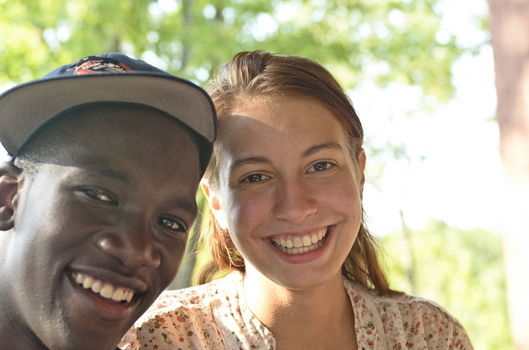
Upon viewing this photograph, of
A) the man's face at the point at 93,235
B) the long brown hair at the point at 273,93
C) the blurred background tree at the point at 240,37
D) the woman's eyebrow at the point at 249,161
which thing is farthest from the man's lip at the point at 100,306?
the blurred background tree at the point at 240,37

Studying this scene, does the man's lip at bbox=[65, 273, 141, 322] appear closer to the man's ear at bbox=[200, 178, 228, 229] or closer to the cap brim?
the cap brim

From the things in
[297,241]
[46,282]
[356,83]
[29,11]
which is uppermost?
[356,83]

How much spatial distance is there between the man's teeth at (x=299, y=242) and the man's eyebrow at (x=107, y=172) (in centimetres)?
88

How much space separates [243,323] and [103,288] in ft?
3.82

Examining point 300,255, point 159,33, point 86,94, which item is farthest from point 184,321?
point 159,33

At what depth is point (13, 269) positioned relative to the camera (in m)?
1.30

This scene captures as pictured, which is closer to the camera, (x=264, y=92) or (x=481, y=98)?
(x=264, y=92)

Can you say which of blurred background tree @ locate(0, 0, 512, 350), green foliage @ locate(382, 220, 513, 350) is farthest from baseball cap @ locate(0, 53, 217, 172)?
green foliage @ locate(382, 220, 513, 350)

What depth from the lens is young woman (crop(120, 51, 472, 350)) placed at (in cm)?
210

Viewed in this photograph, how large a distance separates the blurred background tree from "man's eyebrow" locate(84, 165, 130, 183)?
6.00ft

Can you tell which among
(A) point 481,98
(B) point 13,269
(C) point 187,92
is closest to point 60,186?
(B) point 13,269

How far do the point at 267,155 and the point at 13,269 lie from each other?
101 centimetres

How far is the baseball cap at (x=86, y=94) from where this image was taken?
1373 millimetres

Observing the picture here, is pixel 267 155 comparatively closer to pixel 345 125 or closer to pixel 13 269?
pixel 345 125
